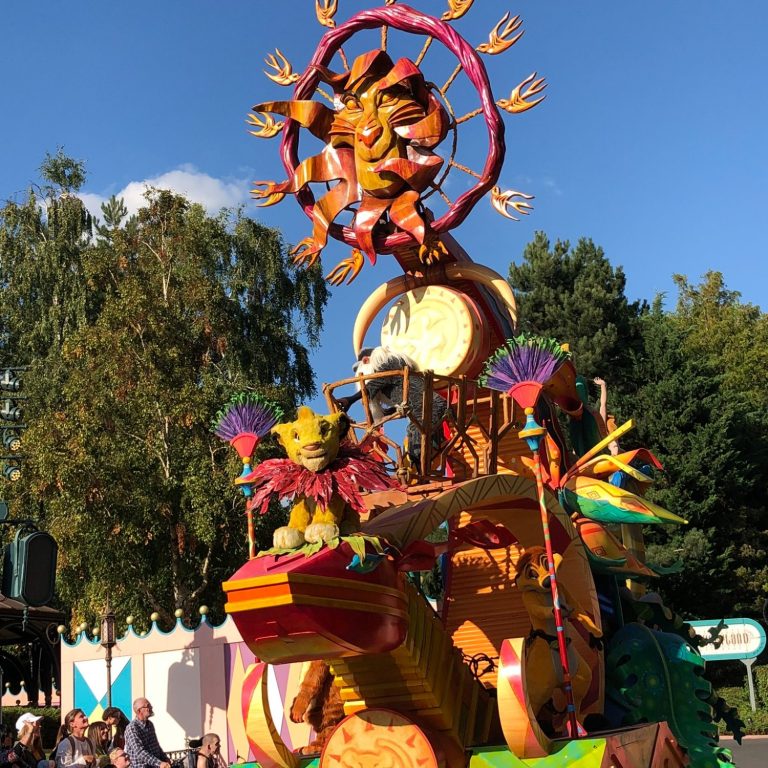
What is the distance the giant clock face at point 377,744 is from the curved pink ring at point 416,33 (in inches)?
162

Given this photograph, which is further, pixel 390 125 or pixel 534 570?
pixel 390 125

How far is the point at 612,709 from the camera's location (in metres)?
8.44

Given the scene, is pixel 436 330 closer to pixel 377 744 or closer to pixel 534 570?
pixel 534 570

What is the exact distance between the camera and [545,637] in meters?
6.87

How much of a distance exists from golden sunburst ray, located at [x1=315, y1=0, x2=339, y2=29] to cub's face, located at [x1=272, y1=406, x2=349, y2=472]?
479 centimetres

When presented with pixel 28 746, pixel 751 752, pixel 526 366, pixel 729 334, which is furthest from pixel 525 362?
pixel 729 334

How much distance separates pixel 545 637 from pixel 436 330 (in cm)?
275

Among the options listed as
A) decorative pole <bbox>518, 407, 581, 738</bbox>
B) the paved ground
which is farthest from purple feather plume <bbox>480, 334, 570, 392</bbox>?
the paved ground

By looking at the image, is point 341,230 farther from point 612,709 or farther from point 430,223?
point 612,709

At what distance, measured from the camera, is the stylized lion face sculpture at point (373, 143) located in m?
8.68

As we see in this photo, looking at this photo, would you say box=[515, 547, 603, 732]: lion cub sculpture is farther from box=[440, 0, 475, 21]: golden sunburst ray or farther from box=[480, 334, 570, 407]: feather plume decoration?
box=[440, 0, 475, 21]: golden sunburst ray

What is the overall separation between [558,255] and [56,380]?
41.8ft

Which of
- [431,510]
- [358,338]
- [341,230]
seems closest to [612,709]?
[431,510]

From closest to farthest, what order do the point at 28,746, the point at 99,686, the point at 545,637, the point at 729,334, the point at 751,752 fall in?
the point at 545,637 < the point at 28,746 < the point at 99,686 < the point at 751,752 < the point at 729,334
